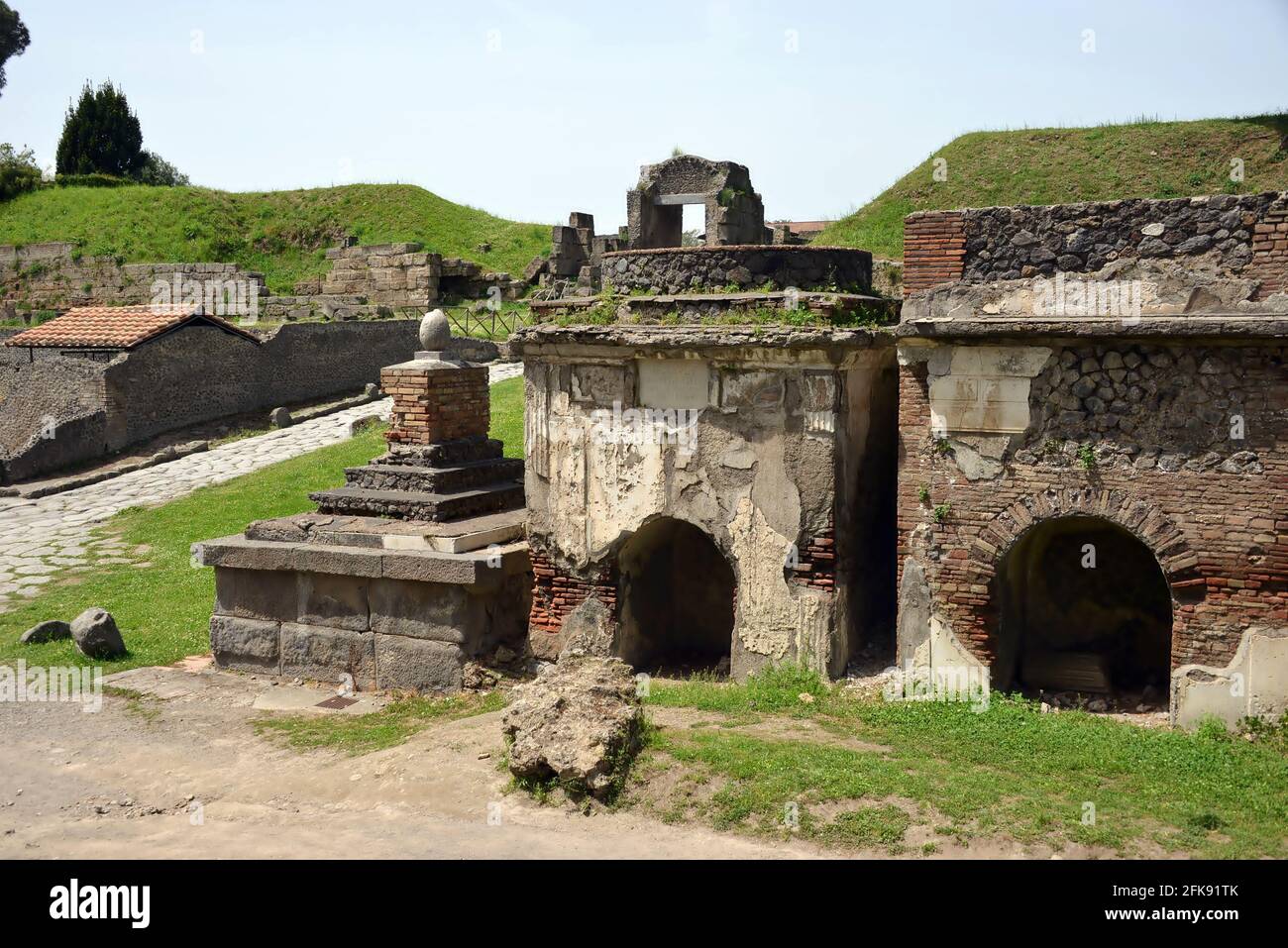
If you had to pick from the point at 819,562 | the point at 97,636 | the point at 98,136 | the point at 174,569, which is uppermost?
the point at 98,136

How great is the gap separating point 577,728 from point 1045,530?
16.5ft

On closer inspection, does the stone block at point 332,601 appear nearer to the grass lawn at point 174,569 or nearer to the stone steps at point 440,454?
the stone steps at point 440,454

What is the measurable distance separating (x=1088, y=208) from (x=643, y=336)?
13.0ft

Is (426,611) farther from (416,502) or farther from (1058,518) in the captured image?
(1058,518)

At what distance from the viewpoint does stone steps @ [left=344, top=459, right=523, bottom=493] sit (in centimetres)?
1284

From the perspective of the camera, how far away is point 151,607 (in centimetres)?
1524

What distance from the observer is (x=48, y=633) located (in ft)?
46.1

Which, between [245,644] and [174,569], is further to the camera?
[174,569]

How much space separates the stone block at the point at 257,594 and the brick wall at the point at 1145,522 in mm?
6406

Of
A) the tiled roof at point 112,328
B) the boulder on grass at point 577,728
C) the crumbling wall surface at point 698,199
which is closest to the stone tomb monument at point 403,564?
the boulder on grass at point 577,728

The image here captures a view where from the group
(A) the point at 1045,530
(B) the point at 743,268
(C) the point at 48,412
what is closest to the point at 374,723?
(B) the point at 743,268

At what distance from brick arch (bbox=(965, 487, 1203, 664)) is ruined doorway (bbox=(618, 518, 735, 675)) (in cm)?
297

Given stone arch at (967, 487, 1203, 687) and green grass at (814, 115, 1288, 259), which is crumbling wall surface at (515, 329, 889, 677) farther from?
green grass at (814, 115, 1288, 259)

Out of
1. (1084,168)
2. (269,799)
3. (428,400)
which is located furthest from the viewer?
(1084,168)
